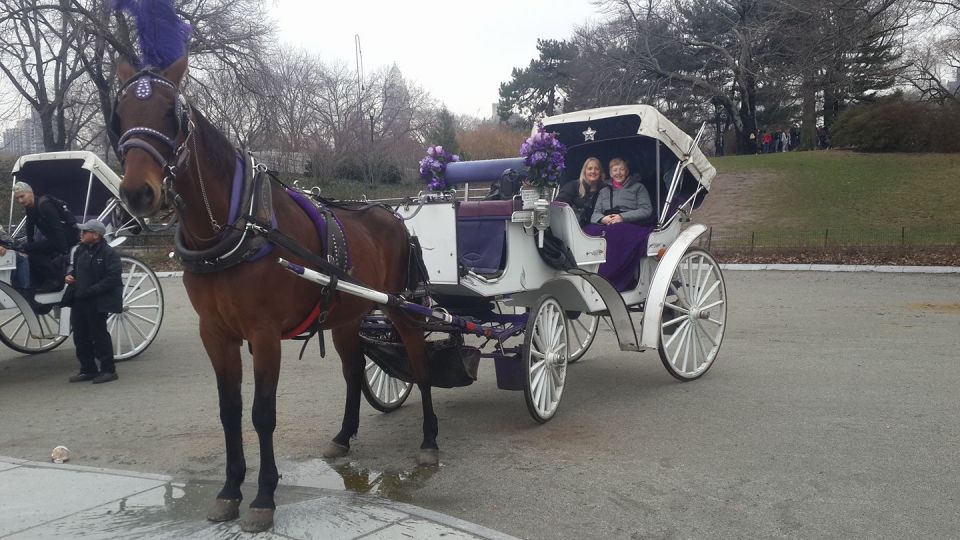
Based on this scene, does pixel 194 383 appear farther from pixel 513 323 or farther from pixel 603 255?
pixel 603 255

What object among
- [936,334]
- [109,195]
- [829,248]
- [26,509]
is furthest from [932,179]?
[26,509]

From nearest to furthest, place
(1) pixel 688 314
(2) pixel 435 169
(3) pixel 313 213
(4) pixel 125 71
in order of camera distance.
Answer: (4) pixel 125 71 → (3) pixel 313 213 → (2) pixel 435 169 → (1) pixel 688 314

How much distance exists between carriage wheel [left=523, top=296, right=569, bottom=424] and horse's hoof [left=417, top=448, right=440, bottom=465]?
2.80ft

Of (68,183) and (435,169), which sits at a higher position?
(68,183)

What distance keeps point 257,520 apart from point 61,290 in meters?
5.85

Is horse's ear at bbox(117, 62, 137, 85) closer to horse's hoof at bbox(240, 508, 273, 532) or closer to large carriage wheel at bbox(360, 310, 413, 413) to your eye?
horse's hoof at bbox(240, 508, 273, 532)

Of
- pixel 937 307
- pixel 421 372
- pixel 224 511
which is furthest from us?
pixel 937 307

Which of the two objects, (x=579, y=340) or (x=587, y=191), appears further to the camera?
(x=579, y=340)

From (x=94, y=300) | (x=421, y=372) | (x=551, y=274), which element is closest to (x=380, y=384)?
(x=421, y=372)

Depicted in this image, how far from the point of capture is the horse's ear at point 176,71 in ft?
12.7

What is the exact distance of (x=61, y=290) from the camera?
8672 mm

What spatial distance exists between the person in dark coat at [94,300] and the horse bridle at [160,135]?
5.17 m

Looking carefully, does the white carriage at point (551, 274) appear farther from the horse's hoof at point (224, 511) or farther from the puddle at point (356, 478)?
the horse's hoof at point (224, 511)

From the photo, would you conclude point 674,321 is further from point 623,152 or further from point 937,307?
point 937,307
